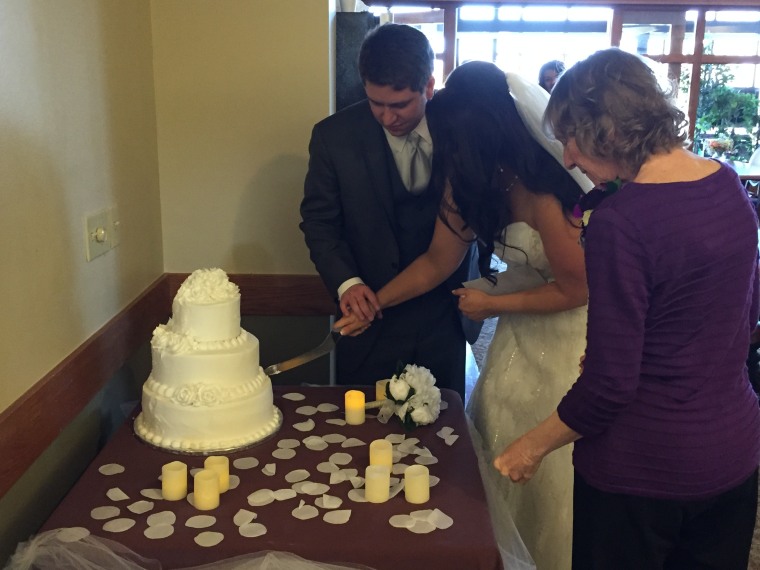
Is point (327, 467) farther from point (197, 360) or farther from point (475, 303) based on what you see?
point (475, 303)

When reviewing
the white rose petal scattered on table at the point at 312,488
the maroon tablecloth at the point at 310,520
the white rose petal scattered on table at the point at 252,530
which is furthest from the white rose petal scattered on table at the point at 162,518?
the white rose petal scattered on table at the point at 312,488

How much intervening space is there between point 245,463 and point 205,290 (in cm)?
35

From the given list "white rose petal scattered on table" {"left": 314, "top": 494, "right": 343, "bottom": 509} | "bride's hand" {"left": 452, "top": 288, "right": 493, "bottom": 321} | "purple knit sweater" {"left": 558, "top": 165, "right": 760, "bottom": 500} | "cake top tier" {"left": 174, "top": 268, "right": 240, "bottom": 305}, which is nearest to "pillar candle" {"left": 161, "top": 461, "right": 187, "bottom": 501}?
"white rose petal scattered on table" {"left": 314, "top": 494, "right": 343, "bottom": 509}

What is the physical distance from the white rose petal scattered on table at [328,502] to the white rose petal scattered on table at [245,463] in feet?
0.60

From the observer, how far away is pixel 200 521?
1261mm

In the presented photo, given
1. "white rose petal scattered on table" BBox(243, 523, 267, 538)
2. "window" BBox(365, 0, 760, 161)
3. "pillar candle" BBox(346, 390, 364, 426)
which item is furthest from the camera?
"window" BBox(365, 0, 760, 161)

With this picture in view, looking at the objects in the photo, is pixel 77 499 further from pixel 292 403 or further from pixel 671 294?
pixel 671 294

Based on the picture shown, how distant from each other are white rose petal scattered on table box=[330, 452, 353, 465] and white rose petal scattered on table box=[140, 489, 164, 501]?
1.08 ft

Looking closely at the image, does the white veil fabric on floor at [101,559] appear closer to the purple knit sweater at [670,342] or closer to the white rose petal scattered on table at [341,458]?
the white rose petal scattered on table at [341,458]

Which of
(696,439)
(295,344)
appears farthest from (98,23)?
(696,439)

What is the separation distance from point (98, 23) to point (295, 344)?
3.66ft

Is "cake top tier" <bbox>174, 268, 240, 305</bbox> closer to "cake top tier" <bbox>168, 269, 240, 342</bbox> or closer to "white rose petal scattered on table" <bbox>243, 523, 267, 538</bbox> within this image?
"cake top tier" <bbox>168, 269, 240, 342</bbox>

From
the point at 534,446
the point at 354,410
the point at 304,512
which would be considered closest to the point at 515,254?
the point at 354,410

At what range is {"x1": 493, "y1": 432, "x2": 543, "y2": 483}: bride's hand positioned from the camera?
4.31ft
